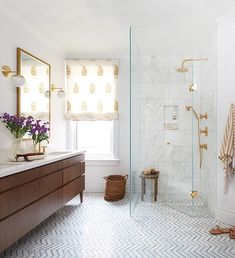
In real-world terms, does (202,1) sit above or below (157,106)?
above

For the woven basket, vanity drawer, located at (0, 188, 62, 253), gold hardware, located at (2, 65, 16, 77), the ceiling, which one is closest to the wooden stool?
the woven basket

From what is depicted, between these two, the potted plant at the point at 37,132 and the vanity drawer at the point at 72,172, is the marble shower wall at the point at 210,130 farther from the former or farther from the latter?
the potted plant at the point at 37,132

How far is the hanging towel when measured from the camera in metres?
2.72

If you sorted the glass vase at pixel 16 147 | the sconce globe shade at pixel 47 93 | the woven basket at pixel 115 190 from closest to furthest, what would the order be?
1. the glass vase at pixel 16 147
2. the sconce globe shade at pixel 47 93
3. the woven basket at pixel 115 190

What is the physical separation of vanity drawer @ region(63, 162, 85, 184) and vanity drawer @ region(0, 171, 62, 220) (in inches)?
6.8

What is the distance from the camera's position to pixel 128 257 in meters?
2.12

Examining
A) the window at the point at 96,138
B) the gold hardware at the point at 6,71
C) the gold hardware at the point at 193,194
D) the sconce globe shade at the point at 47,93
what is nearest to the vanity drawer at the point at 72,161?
the window at the point at 96,138

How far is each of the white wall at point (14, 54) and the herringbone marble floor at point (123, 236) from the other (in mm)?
1065

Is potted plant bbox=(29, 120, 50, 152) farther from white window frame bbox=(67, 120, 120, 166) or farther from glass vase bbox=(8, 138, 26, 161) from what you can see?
white window frame bbox=(67, 120, 120, 166)

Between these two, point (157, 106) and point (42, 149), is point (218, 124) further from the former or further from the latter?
point (42, 149)

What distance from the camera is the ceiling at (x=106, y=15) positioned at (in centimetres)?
255

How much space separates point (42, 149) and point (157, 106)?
5.46ft

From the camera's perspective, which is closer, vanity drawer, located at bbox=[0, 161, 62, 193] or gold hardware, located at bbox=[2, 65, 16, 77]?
vanity drawer, located at bbox=[0, 161, 62, 193]

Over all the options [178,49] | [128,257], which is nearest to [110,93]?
[178,49]
